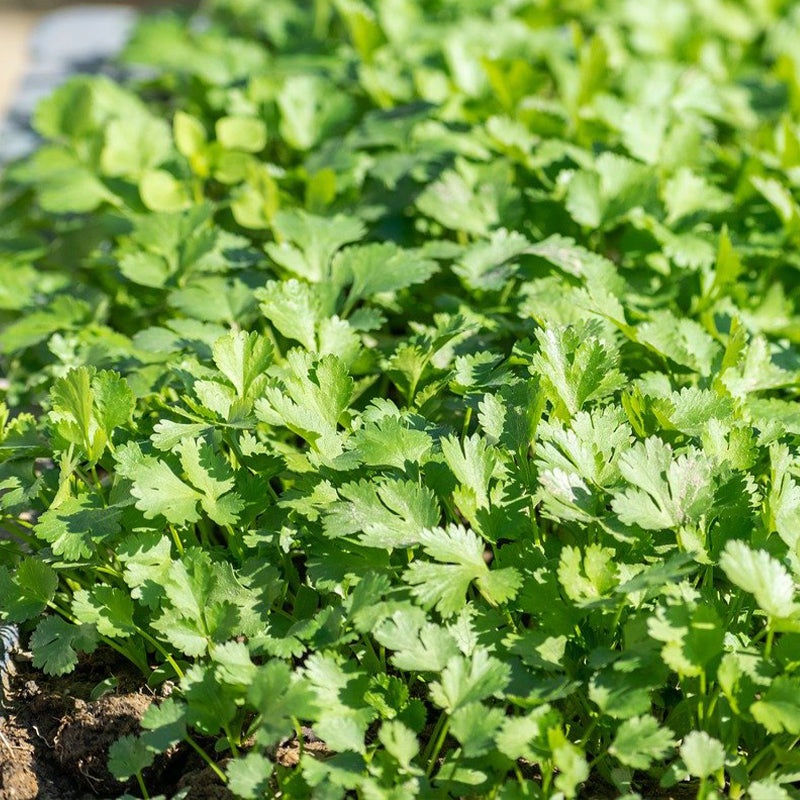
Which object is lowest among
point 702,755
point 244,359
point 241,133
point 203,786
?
point 203,786

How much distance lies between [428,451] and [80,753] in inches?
25.6

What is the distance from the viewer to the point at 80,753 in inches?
59.7

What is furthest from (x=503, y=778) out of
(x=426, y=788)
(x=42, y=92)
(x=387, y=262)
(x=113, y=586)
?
(x=42, y=92)

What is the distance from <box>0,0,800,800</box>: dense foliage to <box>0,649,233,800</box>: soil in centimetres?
4

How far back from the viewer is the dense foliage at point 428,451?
4.48 feet

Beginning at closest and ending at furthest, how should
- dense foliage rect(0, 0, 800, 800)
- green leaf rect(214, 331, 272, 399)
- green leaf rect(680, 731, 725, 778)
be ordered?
Result: green leaf rect(680, 731, 725, 778) < dense foliage rect(0, 0, 800, 800) < green leaf rect(214, 331, 272, 399)

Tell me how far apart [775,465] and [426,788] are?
65 cm

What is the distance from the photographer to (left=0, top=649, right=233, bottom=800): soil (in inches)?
58.7

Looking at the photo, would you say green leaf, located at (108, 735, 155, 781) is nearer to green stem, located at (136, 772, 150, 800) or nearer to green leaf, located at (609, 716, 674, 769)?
green stem, located at (136, 772, 150, 800)

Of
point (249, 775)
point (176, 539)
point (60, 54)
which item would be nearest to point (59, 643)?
point (176, 539)

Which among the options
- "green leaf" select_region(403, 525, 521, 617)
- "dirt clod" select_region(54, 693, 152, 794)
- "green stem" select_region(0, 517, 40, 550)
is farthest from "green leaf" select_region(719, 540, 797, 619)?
"green stem" select_region(0, 517, 40, 550)

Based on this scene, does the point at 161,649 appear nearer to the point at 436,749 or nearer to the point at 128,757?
the point at 128,757

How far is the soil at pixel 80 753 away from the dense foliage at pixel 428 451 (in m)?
0.04

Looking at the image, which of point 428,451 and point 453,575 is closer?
point 453,575
